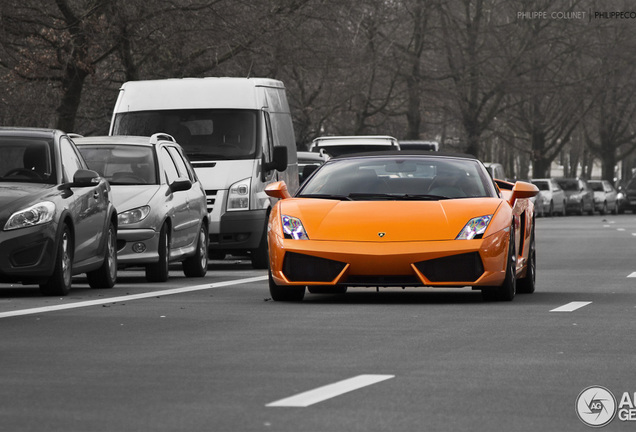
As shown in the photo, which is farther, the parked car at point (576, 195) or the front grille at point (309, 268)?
the parked car at point (576, 195)

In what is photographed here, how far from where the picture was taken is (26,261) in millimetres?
14664

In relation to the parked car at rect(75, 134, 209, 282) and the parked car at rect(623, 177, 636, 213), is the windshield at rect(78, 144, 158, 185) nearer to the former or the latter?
the parked car at rect(75, 134, 209, 282)

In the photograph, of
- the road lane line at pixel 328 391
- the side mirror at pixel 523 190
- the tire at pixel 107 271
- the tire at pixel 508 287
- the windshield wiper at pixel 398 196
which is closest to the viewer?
the road lane line at pixel 328 391

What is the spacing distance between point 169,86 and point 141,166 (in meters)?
3.81

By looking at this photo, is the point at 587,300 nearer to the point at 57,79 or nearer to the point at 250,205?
the point at 250,205

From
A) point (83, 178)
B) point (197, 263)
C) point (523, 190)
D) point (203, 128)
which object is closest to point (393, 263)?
point (523, 190)

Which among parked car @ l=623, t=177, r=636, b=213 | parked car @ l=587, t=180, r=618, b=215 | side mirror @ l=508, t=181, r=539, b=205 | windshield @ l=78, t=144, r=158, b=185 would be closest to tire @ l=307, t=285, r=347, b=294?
side mirror @ l=508, t=181, r=539, b=205

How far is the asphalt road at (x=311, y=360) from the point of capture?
7.01 meters

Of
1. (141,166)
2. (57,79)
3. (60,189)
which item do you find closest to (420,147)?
(57,79)

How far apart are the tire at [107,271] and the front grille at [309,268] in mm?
3242

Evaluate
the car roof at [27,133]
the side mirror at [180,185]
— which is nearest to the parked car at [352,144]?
the side mirror at [180,185]

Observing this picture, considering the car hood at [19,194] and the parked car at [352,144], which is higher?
the car hood at [19,194]

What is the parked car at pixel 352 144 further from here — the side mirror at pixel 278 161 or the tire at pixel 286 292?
the tire at pixel 286 292

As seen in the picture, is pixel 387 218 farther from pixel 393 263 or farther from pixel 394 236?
pixel 393 263
